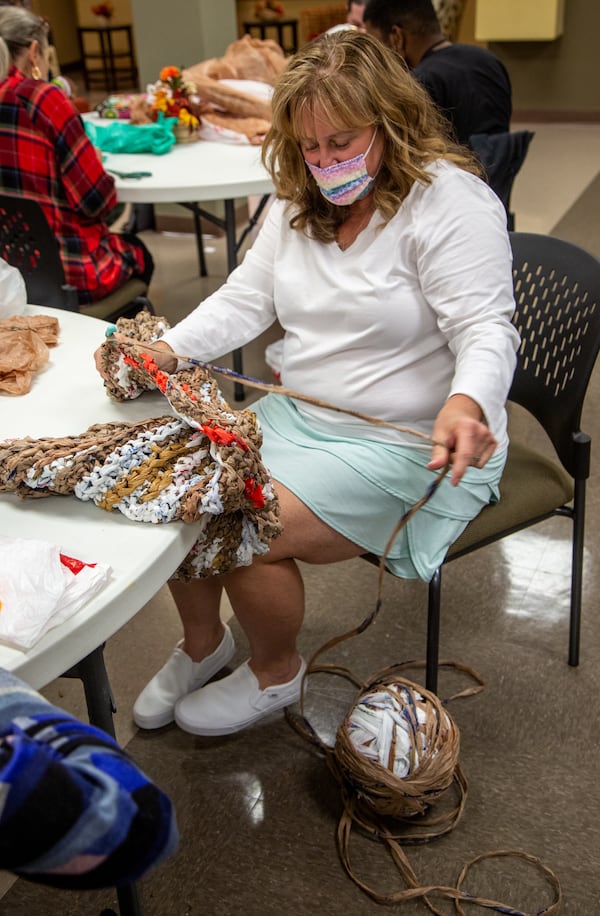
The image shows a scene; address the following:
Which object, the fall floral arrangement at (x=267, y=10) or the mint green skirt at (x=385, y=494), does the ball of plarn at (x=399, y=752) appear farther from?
the fall floral arrangement at (x=267, y=10)

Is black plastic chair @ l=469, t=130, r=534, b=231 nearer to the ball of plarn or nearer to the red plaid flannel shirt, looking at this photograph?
the red plaid flannel shirt

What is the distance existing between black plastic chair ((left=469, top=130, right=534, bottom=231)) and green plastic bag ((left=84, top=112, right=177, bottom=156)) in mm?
1042

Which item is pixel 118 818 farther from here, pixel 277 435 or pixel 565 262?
pixel 565 262

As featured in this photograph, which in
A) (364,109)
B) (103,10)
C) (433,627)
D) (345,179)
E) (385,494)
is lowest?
(433,627)

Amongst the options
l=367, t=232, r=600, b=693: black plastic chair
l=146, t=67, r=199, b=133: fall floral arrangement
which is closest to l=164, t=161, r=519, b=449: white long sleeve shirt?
l=367, t=232, r=600, b=693: black plastic chair

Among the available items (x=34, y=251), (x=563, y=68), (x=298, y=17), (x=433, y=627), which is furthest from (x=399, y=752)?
(x=298, y=17)

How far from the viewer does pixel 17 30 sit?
255 cm

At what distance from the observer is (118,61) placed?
33.7 ft

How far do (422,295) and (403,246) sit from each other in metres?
0.09

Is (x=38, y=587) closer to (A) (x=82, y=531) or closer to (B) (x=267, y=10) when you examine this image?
(A) (x=82, y=531)

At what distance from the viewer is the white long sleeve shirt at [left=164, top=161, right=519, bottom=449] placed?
1.42 metres

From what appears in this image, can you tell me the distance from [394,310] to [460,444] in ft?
1.28

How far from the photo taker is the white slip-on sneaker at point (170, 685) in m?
1.76

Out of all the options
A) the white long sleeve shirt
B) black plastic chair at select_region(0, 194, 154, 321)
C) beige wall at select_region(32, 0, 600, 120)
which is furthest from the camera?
beige wall at select_region(32, 0, 600, 120)
